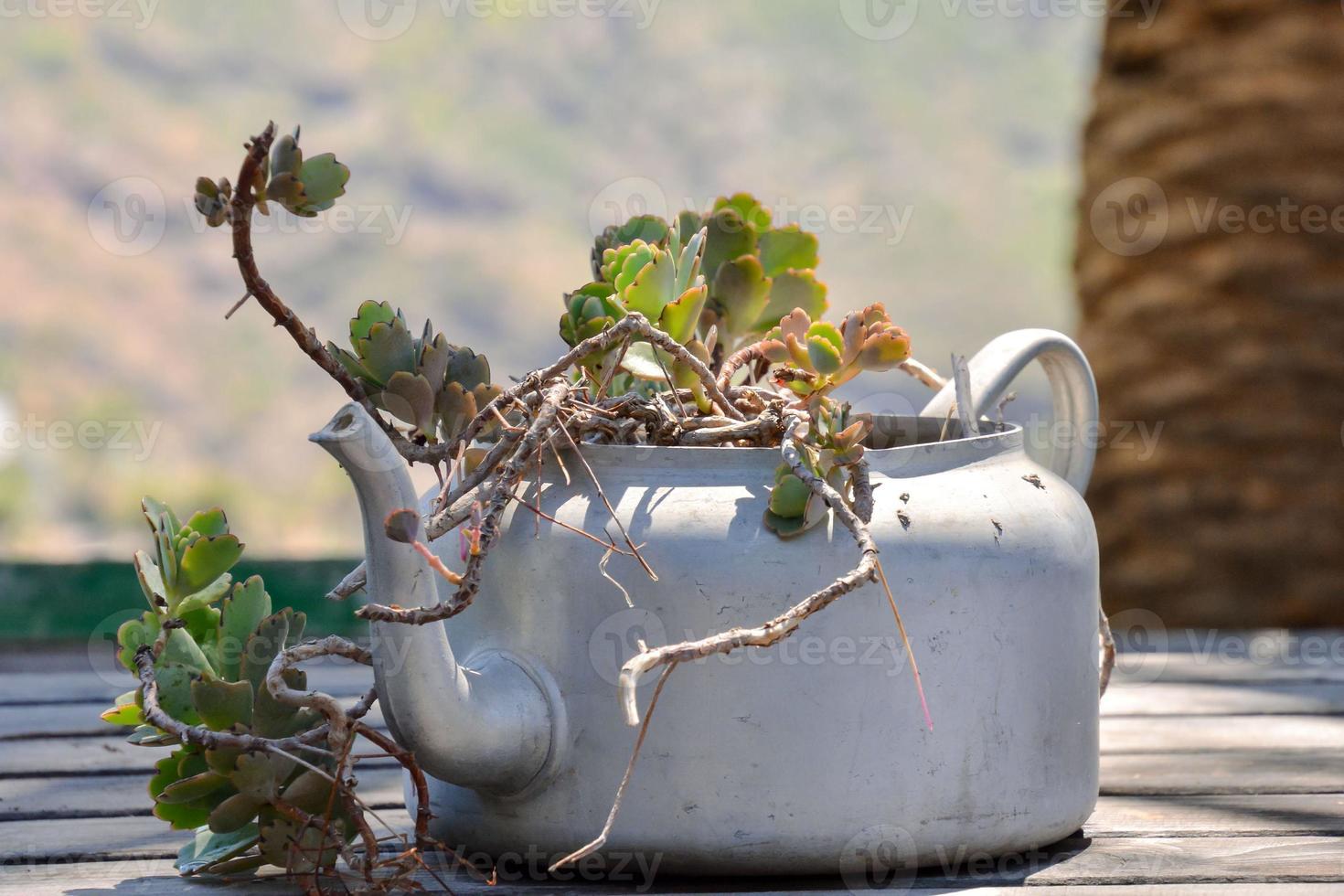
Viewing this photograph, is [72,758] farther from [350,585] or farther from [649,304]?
[649,304]

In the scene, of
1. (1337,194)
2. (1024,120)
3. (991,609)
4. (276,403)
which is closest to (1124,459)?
(1337,194)

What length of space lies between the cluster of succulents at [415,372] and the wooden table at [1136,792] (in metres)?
0.27

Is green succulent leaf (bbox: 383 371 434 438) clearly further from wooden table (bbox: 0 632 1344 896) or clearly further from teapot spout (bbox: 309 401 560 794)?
wooden table (bbox: 0 632 1344 896)

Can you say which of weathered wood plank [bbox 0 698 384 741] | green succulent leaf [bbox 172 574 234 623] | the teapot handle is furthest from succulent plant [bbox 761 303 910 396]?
weathered wood plank [bbox 0 698 384 741]

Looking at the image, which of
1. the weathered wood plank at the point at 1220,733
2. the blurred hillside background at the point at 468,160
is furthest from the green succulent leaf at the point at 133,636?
the blurred hillside background at the point at 468,160

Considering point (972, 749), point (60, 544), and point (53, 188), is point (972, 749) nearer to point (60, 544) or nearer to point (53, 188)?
point (60, 544)

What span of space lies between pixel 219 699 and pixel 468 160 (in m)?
11.0

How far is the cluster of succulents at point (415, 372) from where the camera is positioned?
761mm

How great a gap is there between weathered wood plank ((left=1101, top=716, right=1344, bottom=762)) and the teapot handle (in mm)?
313

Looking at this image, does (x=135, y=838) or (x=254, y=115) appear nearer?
(x=135, y=838)

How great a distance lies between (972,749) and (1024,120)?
40.3 feet

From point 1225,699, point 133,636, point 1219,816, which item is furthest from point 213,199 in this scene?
point 1225,699

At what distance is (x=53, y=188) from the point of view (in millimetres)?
11281

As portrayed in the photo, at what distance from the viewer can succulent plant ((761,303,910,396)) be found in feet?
2.56
